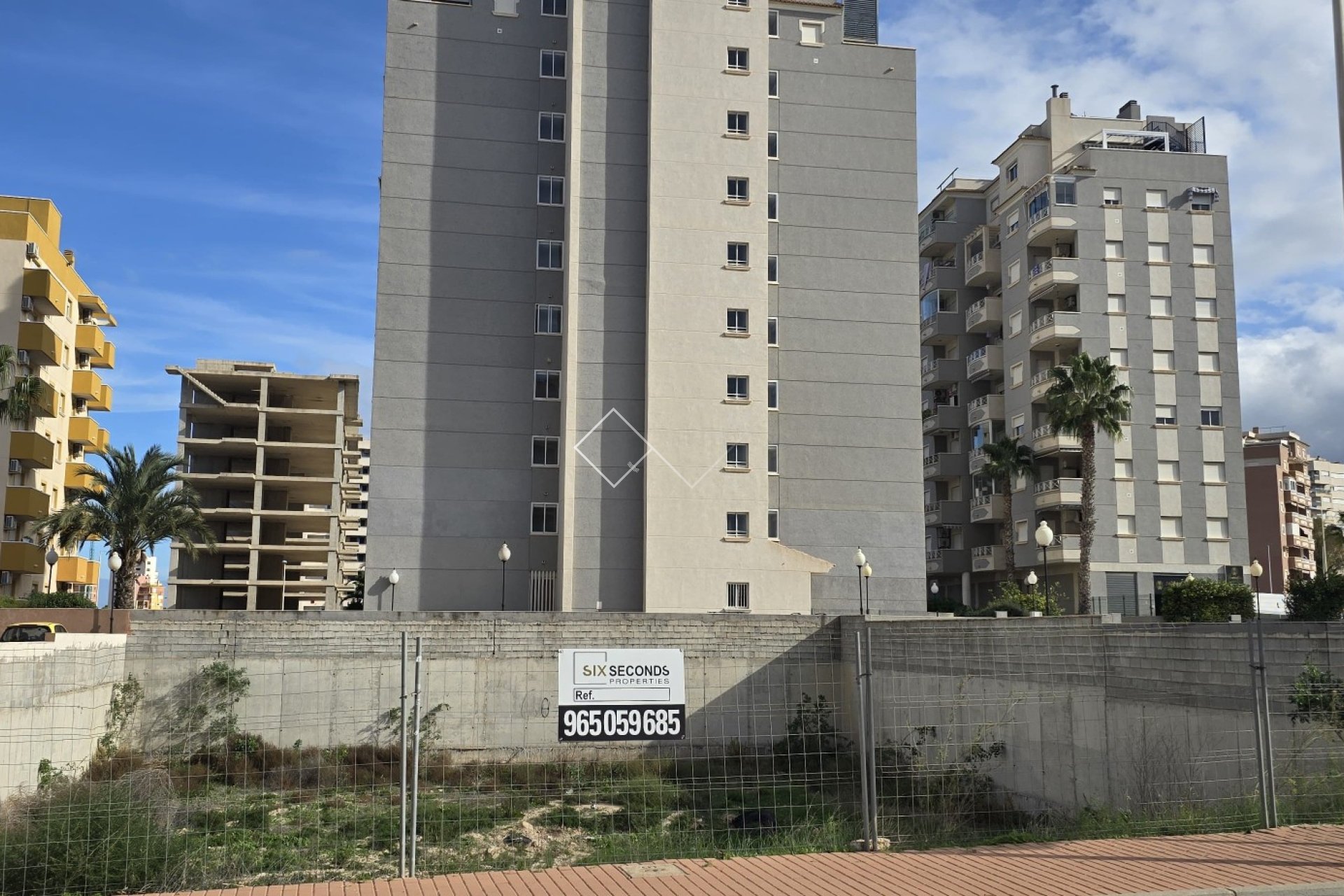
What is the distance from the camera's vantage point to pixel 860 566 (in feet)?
134

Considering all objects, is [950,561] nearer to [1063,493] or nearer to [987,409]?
[987,409]

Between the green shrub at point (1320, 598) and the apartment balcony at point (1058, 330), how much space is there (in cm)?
2259

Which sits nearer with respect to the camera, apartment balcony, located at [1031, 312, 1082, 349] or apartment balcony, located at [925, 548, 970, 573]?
apartment balcony, located at [1031, 312, 1082, 349]

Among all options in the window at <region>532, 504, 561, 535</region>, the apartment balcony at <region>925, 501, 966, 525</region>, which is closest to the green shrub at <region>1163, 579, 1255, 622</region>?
the apartment balcony at <region>925, 501, 966, 525</region>

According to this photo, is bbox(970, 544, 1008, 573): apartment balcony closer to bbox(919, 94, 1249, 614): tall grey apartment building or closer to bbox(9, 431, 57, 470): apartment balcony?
bbox(919, 94, 1249, 614): tall grey apartment building

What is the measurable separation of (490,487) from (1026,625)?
27.1 metres

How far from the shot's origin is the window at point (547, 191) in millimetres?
47125

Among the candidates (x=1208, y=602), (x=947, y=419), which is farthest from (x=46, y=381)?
(x=1208, y=602)

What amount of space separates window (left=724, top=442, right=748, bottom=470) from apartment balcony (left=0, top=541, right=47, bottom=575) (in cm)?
3352

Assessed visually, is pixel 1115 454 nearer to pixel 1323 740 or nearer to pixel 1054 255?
pixel 1054 255

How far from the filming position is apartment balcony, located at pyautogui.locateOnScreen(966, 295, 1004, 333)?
6569 cm

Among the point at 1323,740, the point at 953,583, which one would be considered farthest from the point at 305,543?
the point at 1323,740

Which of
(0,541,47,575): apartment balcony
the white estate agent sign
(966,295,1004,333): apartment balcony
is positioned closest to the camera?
the white estate agent sign

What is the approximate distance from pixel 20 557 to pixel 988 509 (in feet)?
160
